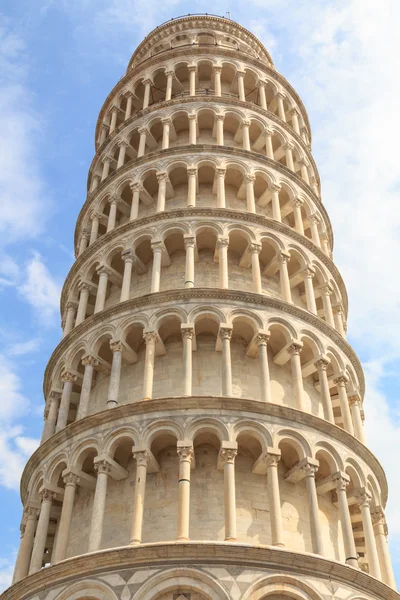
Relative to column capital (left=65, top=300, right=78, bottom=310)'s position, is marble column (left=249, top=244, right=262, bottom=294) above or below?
below

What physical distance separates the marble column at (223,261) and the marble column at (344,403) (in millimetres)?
4448

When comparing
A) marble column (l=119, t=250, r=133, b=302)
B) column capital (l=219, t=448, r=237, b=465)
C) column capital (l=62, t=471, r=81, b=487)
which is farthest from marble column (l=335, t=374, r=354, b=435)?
column capital (l=62, t=471, r=81, b=487)

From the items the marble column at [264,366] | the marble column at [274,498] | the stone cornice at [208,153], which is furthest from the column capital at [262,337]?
the stone cornice at [208,153]

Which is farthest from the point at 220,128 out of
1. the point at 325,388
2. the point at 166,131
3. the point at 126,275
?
the point at 325,388

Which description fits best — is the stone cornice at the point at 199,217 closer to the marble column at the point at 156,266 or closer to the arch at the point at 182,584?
the marble column at the point at 156,266

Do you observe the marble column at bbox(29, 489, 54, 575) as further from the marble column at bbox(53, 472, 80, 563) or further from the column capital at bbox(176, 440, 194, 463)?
the column capital at bbox(176, 440, 194, 463)

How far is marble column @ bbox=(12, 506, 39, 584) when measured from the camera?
1875 cm

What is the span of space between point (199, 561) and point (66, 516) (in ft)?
13.1

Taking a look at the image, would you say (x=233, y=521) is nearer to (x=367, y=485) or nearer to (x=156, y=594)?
(x=156, y=594)

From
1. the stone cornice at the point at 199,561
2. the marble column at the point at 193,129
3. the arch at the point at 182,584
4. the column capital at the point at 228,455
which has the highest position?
the marble column at the point at 193,129

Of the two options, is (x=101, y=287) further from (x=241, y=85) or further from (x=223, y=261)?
(x=241, y=85)

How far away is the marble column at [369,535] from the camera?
18.2m

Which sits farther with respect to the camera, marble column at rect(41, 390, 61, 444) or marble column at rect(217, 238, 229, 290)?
marble column at rect(217, 238, 229, 290)

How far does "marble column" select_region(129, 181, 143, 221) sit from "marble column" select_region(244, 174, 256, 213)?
12.6ft
